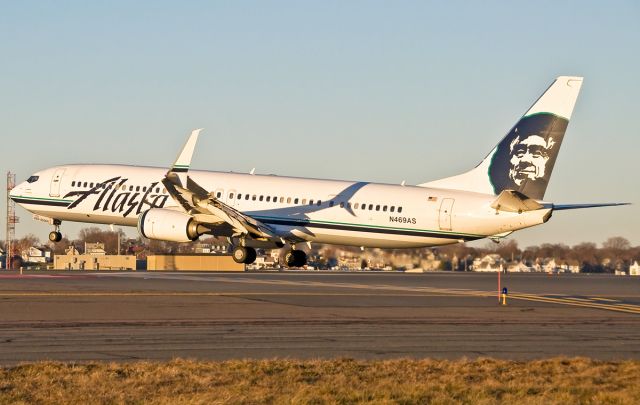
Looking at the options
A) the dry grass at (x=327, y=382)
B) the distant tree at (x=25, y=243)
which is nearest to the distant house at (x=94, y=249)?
the distant tree at (x=25, y=243)

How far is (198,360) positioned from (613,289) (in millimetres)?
34017

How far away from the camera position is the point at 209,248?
427ft

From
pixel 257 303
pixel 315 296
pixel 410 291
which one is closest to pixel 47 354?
pixel 257 303

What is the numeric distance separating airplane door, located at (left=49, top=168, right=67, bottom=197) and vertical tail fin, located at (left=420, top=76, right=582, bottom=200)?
25.4m

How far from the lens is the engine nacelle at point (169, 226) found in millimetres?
55375

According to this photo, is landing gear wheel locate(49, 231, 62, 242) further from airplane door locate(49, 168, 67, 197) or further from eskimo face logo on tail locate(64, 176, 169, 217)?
eskimo face logo on tail locate(64, 176, 169, 217)

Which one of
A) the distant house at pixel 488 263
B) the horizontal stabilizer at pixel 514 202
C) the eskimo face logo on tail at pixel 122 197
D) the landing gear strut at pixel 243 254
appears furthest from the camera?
the distant house at pixel 488 263

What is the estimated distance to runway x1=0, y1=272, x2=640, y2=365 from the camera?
23391 mm

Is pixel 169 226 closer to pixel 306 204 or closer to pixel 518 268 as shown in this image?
pixel 306 204

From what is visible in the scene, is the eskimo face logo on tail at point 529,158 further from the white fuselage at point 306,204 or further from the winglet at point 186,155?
the winglet at point 186,155

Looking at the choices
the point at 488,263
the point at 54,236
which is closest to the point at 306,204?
the point at 54,236

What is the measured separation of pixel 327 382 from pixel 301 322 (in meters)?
11.4

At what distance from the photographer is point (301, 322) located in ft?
98.1

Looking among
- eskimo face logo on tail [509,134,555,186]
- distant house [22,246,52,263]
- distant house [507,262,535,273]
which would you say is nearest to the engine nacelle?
eskimo face logo on tail [509,134,555,186]
